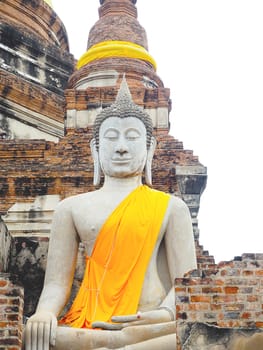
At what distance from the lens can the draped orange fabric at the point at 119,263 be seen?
24.8 ft

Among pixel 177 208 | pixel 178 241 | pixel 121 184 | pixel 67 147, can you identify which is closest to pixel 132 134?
pixel 121 184

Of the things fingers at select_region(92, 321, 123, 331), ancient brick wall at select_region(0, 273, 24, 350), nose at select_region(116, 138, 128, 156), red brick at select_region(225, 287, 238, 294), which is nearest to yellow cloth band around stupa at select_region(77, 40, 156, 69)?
nose at select_region(116, 138, 128, 156)

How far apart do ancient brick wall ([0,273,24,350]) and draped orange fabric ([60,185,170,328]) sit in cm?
133

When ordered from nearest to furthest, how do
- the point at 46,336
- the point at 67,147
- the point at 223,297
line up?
the point at 223,297, the point at 46,336, the point at 67,147

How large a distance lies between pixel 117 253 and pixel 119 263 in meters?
0.09

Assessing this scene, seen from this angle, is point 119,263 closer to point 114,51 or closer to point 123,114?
point 123,114

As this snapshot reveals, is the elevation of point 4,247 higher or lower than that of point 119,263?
higher

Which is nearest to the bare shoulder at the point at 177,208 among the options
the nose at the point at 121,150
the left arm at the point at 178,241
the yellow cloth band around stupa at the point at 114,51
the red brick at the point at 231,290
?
the left arm at the point at 178,241

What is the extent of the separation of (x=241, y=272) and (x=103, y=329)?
1545mm

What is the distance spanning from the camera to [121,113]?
8.63 metres

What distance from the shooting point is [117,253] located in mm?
7844

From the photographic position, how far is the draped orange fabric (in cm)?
755

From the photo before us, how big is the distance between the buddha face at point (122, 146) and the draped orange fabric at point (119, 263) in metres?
0.37

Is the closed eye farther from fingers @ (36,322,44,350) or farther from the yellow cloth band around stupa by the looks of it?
the yellow cloth band around stupa
